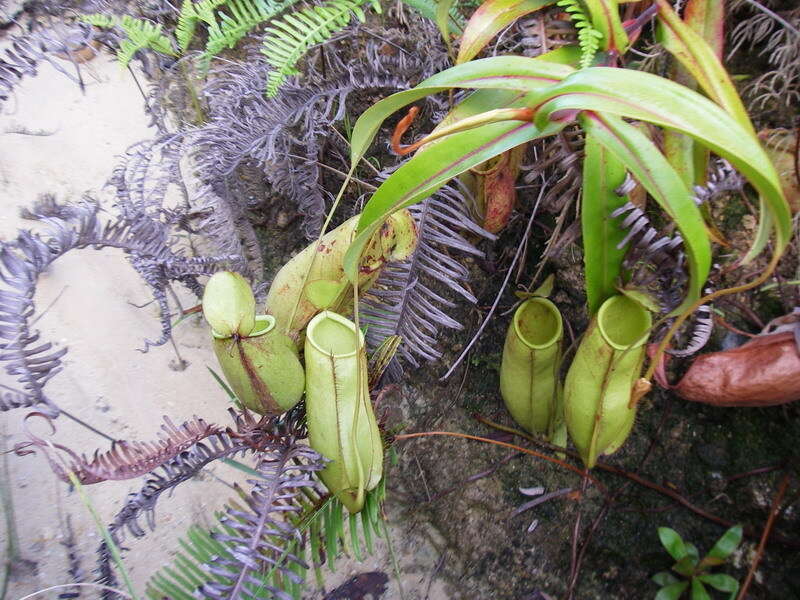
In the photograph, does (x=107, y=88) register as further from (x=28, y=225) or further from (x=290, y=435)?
(x=290, y=435)

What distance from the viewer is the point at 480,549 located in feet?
4.13

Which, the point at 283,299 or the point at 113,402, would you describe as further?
the point at 113,402

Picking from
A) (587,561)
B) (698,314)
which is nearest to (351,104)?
(698,314)

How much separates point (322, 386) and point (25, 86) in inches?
47.3

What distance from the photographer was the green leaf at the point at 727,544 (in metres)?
1.04

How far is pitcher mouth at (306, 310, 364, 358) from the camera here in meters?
0.98

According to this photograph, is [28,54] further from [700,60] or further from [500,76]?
[700,60]

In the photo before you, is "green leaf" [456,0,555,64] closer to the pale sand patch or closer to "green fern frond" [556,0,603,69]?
"green fern frond" [556,0,603,69]

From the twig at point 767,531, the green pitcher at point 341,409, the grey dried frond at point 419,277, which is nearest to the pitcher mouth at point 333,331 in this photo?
the green pitcher at point 341,409

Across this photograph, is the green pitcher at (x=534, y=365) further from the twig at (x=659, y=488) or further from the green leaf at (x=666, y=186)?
the green leaf at (x=666, y=186)

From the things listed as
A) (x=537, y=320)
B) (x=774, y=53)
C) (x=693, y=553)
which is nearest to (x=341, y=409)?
(x=537, y=320)

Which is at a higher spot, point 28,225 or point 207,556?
point 28,225

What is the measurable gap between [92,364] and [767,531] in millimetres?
1502

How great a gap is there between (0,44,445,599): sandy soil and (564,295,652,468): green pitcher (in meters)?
0.56
